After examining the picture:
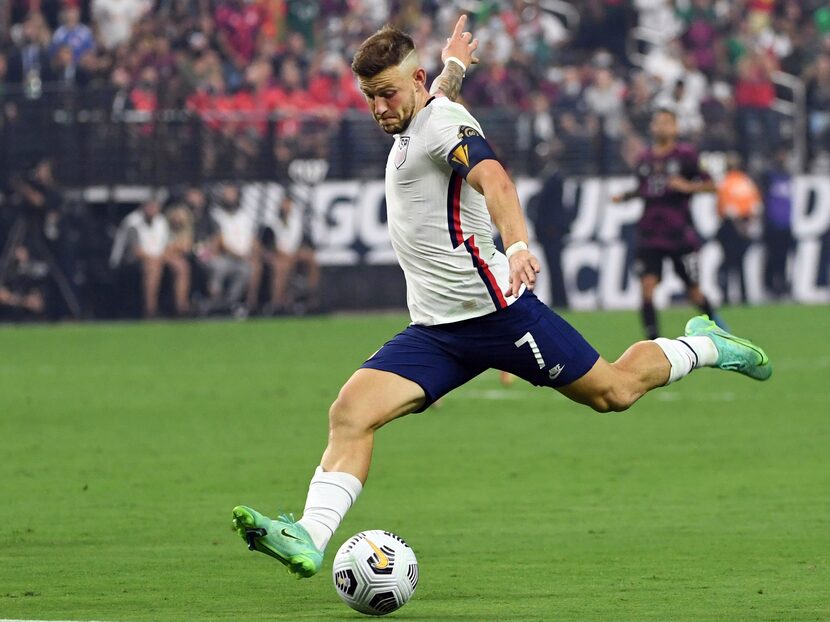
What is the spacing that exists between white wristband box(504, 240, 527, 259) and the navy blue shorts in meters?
0.59

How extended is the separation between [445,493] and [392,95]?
12.4 ft

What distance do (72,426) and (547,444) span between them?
3717 millimetres

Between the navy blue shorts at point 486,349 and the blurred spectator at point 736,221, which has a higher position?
the navy blue shorts at point 486,349

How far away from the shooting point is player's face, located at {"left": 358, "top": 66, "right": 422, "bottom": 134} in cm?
698

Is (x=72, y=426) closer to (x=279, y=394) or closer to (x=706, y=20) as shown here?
(x=279, y=394)

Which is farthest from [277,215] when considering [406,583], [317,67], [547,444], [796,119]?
[406,583]

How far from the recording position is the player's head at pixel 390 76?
274 inches

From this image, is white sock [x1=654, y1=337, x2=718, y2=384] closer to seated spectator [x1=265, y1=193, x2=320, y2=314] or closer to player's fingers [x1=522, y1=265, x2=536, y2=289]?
player's fingers [x1=522, y1=265, x2=536, y2=289]

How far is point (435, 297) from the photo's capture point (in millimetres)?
7184

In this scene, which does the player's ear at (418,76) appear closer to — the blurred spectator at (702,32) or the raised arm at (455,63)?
the raised arm at (455,63)

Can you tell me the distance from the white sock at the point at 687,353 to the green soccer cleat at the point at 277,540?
6.82 ft

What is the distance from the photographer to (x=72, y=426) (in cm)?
1385

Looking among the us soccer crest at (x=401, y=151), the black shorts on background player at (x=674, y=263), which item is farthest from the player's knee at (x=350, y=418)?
the black shorts on background player at (x=674, y=263)

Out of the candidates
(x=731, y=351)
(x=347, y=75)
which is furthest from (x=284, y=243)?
(x=731, y=351)
